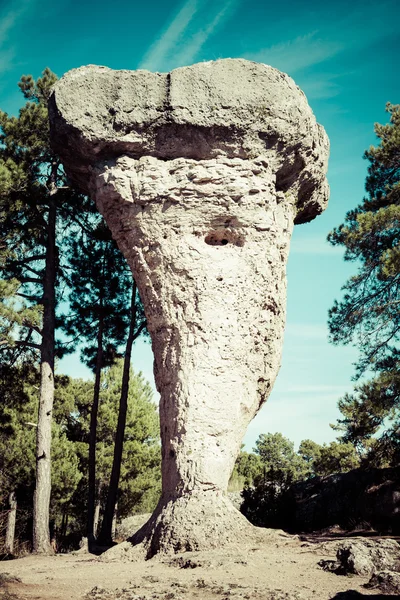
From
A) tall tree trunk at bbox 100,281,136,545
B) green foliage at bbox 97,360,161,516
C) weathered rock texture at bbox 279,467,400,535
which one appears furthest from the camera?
green foliage at bbox 97,360,161,516

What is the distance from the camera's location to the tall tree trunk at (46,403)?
434 inches

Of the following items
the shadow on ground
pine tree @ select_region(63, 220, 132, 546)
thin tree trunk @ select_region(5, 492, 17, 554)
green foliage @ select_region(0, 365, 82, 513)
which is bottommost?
thin tree trunk @ select_region(5, 492, 17, 554)

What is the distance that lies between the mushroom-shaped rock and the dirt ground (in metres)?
1.79

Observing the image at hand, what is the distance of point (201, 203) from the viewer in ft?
31.3

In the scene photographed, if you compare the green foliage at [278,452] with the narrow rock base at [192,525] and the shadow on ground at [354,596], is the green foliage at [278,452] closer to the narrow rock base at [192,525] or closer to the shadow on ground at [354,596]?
the narrow rock base at [192,525]

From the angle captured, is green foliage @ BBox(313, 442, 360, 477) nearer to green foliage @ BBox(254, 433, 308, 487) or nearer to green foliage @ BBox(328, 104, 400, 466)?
green foliage @ BBox(328, 104, 400, 466)

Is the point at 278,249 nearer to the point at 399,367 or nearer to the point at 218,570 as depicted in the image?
the point at 399,367

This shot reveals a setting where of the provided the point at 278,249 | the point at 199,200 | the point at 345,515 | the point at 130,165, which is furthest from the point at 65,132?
the point at 345,515

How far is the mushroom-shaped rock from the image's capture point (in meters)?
9.12

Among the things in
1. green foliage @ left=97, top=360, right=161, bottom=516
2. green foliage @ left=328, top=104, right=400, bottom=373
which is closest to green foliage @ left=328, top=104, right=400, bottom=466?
green foliage @ left=328, top=104, right=400, bottom=373

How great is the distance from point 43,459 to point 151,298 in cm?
465

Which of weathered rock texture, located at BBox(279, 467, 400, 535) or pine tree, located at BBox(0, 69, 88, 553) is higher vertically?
pine tree, located at BBox(0, 69, 88, 553)

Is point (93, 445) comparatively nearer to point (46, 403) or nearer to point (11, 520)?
point (46, 403)

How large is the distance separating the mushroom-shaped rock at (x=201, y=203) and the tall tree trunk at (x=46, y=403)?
130 inches
